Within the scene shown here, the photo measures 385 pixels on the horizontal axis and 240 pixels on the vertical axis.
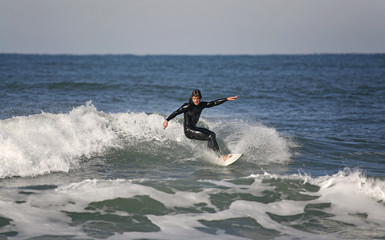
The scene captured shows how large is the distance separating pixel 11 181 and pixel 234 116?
10968 millimetres

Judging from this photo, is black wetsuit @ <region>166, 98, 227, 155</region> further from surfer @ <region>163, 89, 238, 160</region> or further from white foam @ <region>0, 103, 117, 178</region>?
white foam @ <region>0, 103, 117, 178</region>

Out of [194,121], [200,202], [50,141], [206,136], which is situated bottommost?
[200,202]

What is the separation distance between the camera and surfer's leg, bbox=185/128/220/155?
10328 millimetres

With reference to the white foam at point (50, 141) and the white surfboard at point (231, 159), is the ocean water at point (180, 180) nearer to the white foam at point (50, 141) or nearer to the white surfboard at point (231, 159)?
the white foam at point (50, 141)

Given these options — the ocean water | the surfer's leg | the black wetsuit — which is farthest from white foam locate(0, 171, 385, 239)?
the black wetsuit

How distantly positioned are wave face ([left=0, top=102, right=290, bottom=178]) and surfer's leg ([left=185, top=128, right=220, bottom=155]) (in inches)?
20.3

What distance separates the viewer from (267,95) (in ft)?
85.6

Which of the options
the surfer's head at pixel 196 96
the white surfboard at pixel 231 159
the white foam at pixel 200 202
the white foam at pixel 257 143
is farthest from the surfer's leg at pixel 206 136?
the white foam at pixel 200 202

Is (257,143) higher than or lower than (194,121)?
lower

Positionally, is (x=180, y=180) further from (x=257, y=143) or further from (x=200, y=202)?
(x=257, y=143)

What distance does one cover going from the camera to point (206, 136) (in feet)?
34.2

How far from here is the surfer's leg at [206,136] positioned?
33.9 feet

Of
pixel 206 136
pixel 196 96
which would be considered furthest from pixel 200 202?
pixel 196 96

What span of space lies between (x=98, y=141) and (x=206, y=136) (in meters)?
3.00
